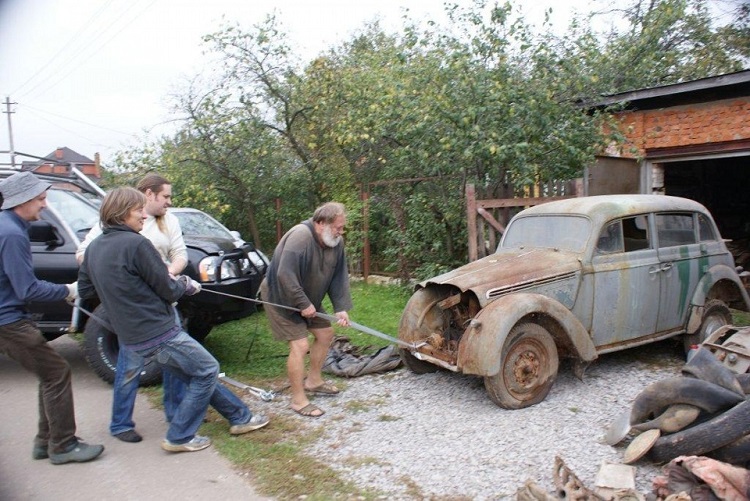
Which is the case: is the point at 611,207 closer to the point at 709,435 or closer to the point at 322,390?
the point at 709,435

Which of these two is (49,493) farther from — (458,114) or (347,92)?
(347,92)

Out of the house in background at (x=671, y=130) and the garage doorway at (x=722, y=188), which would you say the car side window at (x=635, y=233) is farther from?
the garage doorway at (x=722, y=188)

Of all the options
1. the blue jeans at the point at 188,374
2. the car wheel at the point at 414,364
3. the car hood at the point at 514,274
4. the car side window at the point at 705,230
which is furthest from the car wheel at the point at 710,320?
the blue jeans at the point at 188,374

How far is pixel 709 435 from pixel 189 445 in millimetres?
3401

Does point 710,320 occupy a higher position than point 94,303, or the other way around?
point 94,303

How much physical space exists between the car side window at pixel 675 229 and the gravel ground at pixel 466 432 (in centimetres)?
125

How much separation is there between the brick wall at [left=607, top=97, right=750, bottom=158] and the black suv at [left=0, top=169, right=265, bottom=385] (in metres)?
6.03

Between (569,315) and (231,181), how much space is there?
8.99 m

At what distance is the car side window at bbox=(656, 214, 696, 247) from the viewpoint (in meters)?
5.81

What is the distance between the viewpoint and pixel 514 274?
5168 millimetres

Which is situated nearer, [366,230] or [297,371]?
[297,371]

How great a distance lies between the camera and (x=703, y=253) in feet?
20.0

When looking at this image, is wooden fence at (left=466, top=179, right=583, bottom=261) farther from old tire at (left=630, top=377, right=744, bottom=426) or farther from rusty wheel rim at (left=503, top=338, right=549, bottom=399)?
old tire at (left=630, top=377, right=744, bottom=426)

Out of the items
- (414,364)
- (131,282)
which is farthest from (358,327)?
(131,282)
